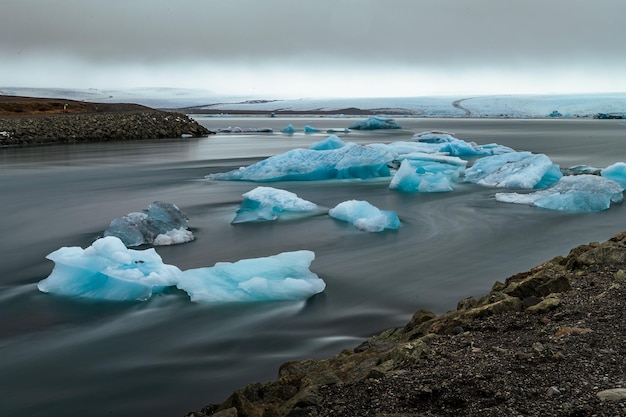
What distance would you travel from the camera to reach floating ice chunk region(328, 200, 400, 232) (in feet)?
24.0

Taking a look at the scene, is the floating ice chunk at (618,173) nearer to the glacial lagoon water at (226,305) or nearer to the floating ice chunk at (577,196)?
the floating ice chunk at (577,196)

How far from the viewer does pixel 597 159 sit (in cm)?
1870

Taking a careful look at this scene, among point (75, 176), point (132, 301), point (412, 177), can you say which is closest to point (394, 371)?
point (132, 301)

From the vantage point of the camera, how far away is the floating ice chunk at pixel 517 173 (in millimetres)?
11164

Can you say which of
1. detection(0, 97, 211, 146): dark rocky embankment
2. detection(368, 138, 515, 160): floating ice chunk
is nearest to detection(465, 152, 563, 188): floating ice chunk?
detection(368, 138, 515, 160): floating ice chunk

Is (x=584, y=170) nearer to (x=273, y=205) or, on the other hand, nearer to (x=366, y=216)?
(x=366, y=216)

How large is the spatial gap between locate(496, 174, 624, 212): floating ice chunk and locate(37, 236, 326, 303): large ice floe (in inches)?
214

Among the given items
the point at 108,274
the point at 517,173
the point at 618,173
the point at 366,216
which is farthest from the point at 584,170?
the point at 108,274

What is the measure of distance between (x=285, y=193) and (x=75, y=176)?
770 cm

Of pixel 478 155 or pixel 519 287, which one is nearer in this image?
pixel 519 287

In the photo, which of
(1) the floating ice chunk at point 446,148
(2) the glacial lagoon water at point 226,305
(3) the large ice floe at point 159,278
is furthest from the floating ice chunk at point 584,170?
(3) the large ice floe at point 159,278

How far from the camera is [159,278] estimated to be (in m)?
4.63

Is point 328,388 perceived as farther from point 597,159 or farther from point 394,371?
point 597,159

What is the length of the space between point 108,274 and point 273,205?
3941mm
